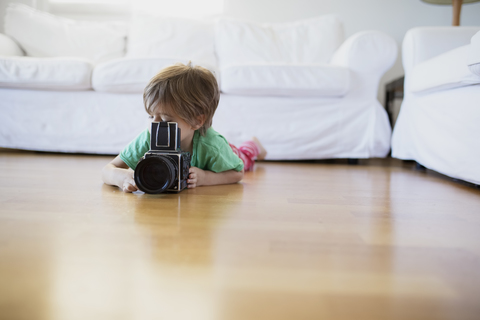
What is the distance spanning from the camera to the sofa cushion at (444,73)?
4.09 ft

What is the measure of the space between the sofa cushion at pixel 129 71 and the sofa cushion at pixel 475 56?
1271 mm

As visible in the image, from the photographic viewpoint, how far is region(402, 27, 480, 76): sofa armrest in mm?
1717

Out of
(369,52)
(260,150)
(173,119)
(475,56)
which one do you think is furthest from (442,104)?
(173,119)

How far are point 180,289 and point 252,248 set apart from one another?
6.9 inches

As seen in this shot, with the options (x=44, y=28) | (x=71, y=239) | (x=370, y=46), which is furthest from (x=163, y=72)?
(x=44, y=28)

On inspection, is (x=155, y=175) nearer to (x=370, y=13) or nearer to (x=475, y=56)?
(x=475, y=56)

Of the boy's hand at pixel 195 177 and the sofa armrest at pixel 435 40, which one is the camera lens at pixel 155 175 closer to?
the boy's hand at pixel 195 177

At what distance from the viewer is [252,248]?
1.94 feet

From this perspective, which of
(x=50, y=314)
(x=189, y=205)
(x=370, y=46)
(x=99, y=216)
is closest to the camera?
(x=50, y=314)

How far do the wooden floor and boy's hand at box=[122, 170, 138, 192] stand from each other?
0.02m

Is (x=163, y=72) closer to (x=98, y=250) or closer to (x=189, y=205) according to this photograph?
(x=189, y=205)

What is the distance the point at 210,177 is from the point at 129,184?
0.26 m

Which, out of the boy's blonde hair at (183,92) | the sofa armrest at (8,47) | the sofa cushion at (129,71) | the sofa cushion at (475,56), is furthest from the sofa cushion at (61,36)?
the sofa cushion at (475,56)

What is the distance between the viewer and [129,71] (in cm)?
190
